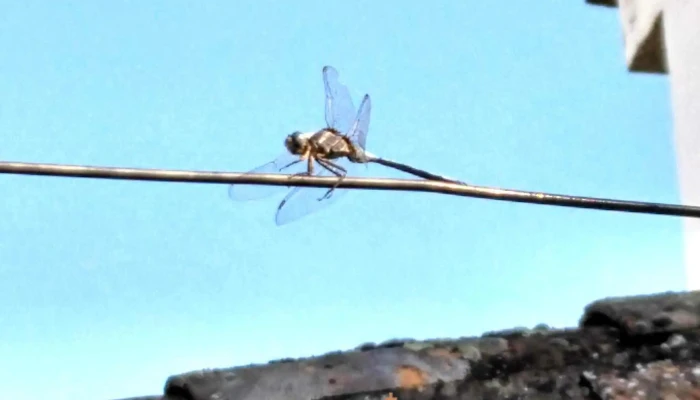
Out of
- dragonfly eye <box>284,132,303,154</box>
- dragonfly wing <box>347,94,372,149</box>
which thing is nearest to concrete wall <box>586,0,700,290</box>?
dragonfly wing <box>347,94,372,149</box>

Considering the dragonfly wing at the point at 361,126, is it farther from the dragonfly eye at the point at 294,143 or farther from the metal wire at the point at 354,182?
the metal wire at the point at 354,182

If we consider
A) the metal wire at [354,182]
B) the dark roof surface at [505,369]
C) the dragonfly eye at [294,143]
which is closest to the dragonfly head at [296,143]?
the dragonfly eye at [294,143]

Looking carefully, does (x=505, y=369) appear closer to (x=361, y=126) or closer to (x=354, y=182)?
(x=354, y=182)

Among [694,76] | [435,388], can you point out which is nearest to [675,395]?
[435,388]

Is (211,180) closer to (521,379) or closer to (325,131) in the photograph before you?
(521,379)

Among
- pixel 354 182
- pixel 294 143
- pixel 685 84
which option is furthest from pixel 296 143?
pixel 685 84
